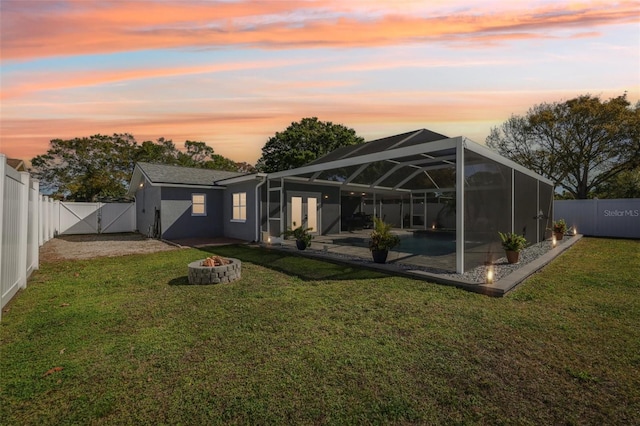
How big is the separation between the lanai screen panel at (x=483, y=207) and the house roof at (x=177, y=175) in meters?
10.1

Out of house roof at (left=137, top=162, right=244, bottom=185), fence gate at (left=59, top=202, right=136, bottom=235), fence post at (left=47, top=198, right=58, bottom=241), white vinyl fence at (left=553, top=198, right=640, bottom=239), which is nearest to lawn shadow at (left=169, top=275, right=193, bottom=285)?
house roof at (left=137, top=162, right=244, bottom=185)

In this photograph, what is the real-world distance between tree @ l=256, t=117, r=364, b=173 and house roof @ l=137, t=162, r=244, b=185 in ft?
48.3

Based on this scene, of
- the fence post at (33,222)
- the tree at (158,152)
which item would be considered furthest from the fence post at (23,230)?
the tree at (158,152)

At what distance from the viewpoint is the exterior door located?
13648mm

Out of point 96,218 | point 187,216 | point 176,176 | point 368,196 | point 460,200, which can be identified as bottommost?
point 96,218

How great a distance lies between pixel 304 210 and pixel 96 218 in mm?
13772

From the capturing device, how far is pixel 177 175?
610 inches

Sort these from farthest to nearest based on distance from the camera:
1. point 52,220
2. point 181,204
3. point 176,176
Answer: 1. point 52,220
2. point 176,176
3. point 181,204

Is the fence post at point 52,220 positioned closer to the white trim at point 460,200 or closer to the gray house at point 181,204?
the gray house at point 181,204

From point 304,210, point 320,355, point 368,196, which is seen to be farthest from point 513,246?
point 368,196

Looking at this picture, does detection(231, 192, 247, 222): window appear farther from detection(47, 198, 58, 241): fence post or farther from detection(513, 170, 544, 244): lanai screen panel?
detection(513, 170, 544, 244): lanai screen panel

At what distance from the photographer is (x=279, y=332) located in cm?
377

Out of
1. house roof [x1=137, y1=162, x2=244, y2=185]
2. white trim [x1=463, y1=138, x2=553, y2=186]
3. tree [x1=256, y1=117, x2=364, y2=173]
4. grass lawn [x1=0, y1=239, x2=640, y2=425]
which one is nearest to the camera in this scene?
grass lawn [x1=0, y1=239, x2=640, y2=425]

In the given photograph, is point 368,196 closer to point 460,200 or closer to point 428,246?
point 428,246
